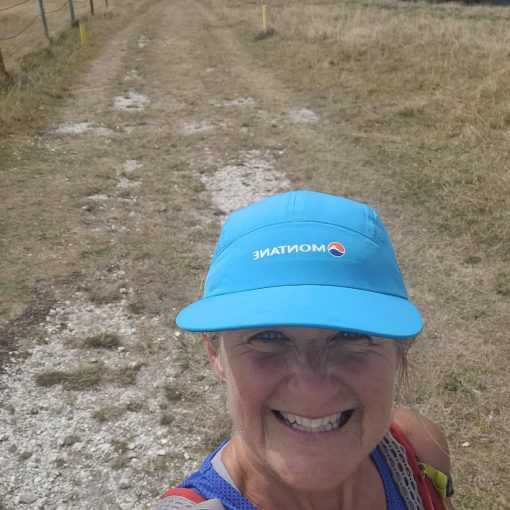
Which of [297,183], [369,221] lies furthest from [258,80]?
[369,221]

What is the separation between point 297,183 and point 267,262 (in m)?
5.19

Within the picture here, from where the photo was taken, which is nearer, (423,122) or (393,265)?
(393,265)

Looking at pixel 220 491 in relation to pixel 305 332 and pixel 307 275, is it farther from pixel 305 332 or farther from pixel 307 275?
pixel 307 275

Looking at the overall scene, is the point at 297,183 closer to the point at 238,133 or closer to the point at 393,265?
the point at 238,133

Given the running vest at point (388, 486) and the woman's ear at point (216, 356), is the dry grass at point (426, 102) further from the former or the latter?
the woman's ear at point (216, 356)

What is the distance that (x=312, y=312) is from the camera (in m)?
1.07

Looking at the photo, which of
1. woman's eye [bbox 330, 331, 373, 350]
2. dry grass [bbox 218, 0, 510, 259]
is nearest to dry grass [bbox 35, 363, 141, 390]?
woman's eye [bbox 330, 331, 373, 350]

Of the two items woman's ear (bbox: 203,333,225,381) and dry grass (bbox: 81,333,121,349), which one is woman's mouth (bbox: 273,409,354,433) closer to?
woman's ear (bbox: 203,333,225,381)

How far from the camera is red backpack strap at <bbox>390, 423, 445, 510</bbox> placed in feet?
4.59

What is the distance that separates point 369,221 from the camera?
1216mm

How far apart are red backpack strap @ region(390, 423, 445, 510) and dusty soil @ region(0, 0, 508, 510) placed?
5.11 ft

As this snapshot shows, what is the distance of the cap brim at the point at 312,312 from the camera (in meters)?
1.06

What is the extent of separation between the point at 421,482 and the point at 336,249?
731mm

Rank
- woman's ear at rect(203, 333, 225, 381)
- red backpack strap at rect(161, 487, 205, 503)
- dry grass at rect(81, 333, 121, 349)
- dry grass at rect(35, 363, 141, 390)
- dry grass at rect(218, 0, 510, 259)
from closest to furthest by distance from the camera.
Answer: red backpack strap at rect(161, 487, 205, 503) → woman's ear at rect(203, 333, 225, 381) → dry grass at rect(35, 363, 141, 390) → dry grass at rect(81, 333, 121, 349) → dry grass at rect(218, 0, 510, 259)
